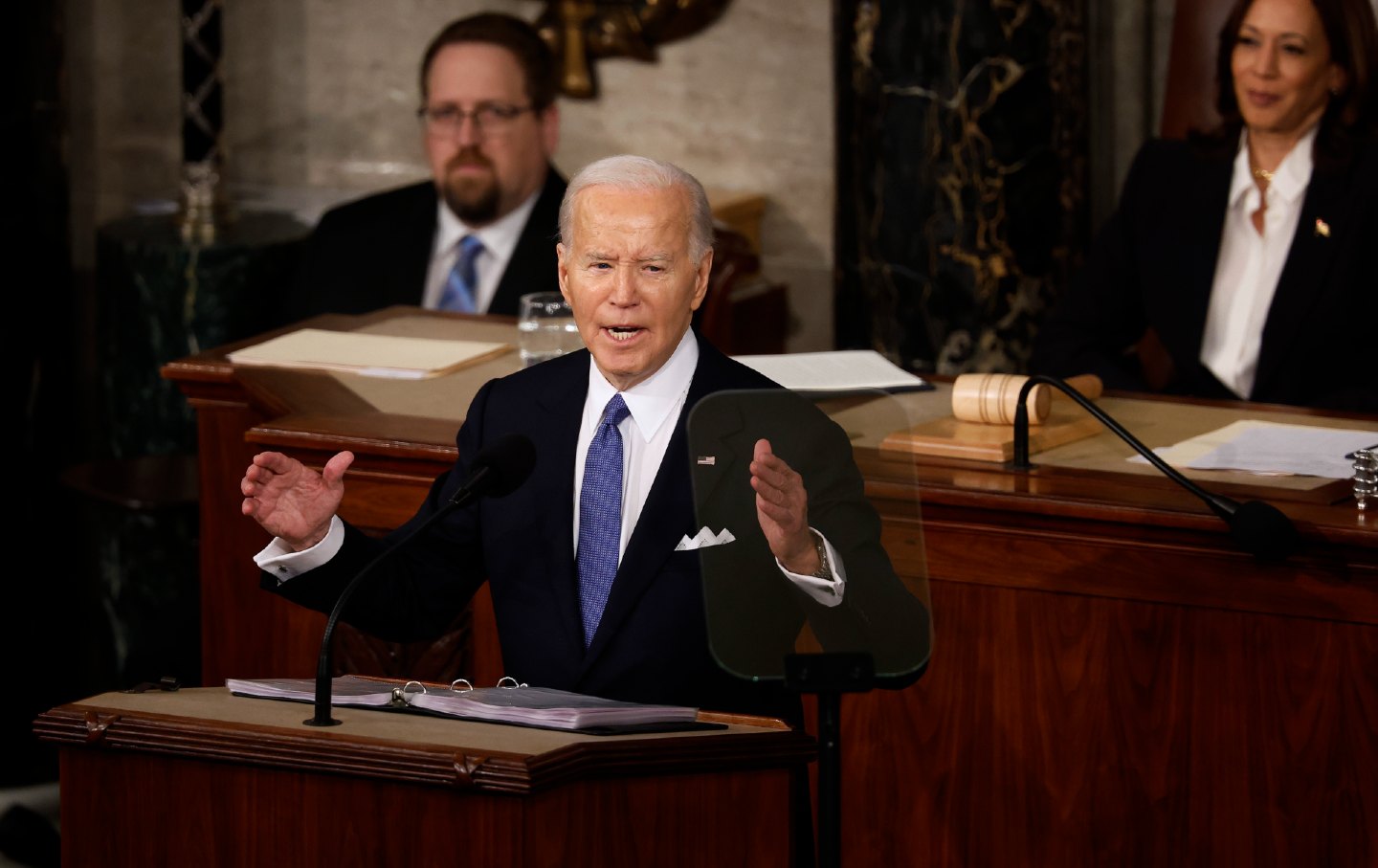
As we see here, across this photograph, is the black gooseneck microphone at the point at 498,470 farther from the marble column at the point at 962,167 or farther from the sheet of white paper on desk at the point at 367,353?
the marble column at the point at 962,167

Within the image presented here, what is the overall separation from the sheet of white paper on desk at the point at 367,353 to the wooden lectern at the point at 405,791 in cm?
176

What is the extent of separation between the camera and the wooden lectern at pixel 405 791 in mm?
1801

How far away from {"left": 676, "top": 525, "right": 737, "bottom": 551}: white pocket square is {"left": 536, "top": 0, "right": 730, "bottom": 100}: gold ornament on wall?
407cm

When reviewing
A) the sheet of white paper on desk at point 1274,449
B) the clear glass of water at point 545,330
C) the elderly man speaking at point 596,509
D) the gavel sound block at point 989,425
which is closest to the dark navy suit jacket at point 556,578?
the elderly man speaking at point 596,509

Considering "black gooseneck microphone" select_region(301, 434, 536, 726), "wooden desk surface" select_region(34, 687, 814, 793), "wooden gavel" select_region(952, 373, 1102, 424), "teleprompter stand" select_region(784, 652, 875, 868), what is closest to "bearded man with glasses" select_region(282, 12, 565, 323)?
"wooden gavel" select_region(952, 373, 1102, 424)

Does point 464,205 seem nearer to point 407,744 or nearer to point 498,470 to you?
point 498,470

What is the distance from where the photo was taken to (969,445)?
305 centimetres

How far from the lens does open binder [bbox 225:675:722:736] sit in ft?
6.39

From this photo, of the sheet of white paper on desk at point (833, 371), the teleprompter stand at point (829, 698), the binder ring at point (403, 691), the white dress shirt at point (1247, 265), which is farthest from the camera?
the white dress shirt at point (1247, 265)

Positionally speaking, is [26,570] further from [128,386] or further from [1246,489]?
[1246,489]

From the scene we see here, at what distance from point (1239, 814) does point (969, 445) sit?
0.70 meters

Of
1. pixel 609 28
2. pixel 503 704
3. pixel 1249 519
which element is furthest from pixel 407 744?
pixel 609 28

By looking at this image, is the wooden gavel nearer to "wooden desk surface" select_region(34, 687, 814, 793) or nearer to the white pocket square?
the white pocket square

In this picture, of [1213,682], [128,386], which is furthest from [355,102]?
[1213,682]
